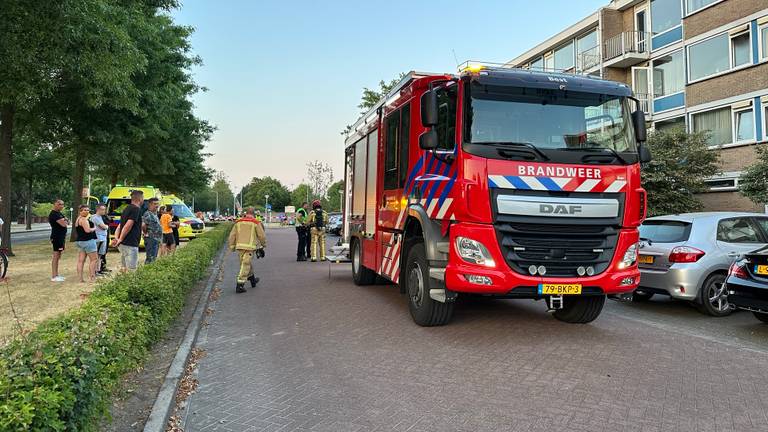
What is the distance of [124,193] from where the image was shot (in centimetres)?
2012

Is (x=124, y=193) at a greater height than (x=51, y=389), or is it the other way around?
(x=124, y=193)

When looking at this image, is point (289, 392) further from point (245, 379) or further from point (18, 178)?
point (18, 178)

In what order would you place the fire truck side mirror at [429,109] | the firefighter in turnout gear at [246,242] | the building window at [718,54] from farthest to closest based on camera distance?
the building window at [718,54], the firefighter in turnout gear at [246,242], the fire truck side mirror at [429,109]

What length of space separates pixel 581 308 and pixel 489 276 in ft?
6.72

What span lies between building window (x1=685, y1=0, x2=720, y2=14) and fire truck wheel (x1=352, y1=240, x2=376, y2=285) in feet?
65.3

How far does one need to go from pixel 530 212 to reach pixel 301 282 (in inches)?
278

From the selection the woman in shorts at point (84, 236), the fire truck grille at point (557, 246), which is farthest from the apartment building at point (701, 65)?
the woman in shorts at point (84, 236)

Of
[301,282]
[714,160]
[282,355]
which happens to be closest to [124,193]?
[301,282]

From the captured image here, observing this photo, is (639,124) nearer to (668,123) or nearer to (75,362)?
(75,362)

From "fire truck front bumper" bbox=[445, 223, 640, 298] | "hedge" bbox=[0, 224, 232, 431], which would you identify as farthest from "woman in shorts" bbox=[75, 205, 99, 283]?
"fire truck front bumper" bbox=[445, 223, 640, 298]

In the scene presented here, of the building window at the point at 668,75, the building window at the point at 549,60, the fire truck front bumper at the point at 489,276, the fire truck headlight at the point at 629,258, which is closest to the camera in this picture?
the fire truck front bumper at the point at 489,276

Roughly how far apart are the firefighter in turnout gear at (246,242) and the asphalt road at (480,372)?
1986 mm

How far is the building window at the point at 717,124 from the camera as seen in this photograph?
2078 centimetres

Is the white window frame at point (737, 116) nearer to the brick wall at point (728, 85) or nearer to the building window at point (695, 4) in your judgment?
the brick wall at point (728, 85)
